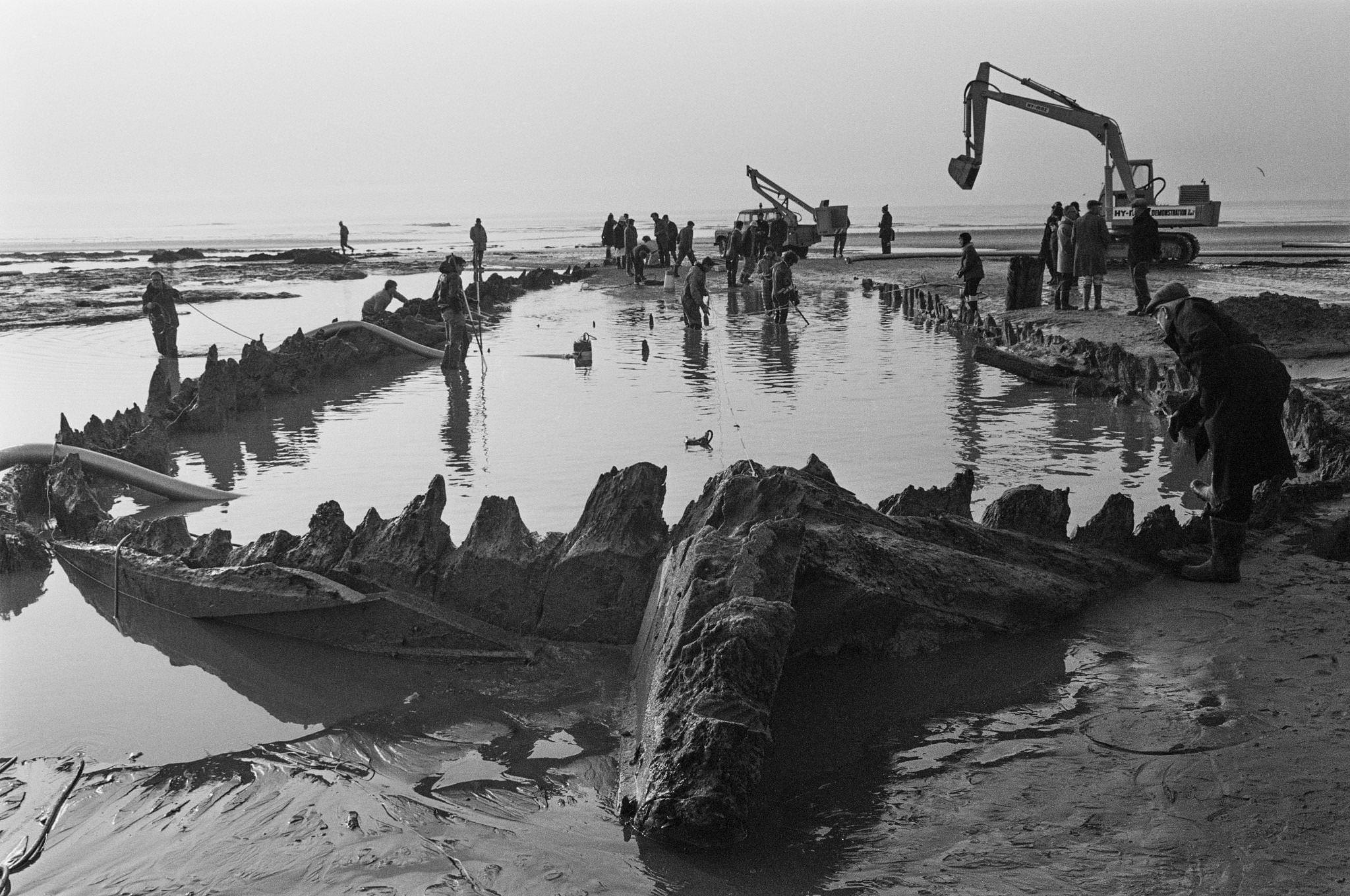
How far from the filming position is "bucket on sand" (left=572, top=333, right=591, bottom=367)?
Result: 1606 centimetres

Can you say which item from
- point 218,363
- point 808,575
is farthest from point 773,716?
point 218,363

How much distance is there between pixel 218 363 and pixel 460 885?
33.6 ft

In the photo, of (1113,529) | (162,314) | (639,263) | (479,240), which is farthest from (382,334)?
(639,263)

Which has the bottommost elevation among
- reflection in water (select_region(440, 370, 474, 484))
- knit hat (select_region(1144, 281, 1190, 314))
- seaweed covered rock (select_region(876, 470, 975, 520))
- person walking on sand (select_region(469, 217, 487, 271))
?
reflection in water (select_region(440, 370, 474, 484))

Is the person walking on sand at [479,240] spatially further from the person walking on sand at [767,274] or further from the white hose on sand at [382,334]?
the white hose on sand at [382,334]

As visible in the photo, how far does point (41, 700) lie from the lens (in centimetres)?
532

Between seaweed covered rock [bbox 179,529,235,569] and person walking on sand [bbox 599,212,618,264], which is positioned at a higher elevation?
person walking on sand [bbox 599,212,618,264]

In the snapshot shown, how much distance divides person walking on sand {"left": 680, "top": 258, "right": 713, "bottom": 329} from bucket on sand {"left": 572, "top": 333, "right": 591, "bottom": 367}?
14.5 feet

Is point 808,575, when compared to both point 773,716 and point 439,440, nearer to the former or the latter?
point 773,716

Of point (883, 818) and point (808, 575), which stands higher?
point (808, 575)

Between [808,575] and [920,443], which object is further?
[920,443]

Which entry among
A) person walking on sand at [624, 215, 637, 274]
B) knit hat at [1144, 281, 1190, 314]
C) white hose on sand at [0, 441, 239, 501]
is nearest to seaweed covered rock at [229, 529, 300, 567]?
white hose on sand at [0, 441, 239, 501]

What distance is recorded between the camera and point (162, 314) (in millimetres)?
16734

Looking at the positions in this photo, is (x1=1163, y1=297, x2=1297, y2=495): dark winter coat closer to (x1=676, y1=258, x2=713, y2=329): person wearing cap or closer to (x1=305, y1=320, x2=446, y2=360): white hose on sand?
(x1=305, y1=320, x2=446, y2=360): white hose on sand
